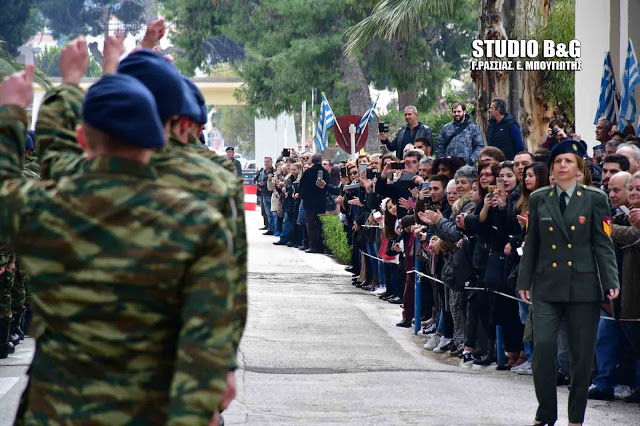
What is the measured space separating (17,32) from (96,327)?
180 ft

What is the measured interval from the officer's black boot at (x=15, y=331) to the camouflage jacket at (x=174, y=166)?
821 centimetres

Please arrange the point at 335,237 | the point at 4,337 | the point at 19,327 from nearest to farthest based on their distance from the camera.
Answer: the point at 4,337 → the point at 19,327 → the point at 335,237

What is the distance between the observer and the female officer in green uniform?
8.16 m

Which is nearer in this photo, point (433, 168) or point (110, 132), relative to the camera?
point (110, 132)

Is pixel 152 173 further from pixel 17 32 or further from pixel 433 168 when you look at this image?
pixel 17 32

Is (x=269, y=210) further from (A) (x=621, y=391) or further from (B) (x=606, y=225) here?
(B) (x=606, y=225)

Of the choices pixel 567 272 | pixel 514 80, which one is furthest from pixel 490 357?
pixel 514 80

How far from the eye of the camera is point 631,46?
58.1ft

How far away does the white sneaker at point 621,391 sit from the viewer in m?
9.71

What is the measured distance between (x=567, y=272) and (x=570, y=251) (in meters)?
0.19

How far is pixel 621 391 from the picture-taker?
9781 millimetres

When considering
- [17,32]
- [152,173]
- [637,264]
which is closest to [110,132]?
[152,173]

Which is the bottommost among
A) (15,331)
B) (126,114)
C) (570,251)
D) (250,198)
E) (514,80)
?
(250,198)

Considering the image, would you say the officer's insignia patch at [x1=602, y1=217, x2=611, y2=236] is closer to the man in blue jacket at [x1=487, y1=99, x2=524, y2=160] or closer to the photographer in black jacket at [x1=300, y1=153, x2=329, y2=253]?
the man in blue jacket at [x1=487, y1=99, x2=524, y2=160]
